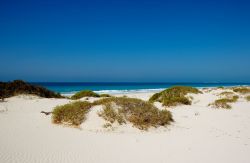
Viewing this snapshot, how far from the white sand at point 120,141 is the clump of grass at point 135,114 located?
0.34m

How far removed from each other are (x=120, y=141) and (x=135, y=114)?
235cm

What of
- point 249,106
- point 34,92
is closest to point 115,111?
point 249,106

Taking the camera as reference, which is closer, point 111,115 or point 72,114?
point 111,115

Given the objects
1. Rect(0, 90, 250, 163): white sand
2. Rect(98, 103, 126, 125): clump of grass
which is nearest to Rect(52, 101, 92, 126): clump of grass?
Rect(0, 90, 250, 163): white sand

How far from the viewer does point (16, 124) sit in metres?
10.1

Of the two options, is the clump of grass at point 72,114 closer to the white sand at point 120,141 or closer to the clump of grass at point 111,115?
the white sand at point 120,141

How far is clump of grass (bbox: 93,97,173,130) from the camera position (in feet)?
32.6

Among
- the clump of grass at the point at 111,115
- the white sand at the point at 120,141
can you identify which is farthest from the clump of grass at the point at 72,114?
the clump of grass at the point at 111,115

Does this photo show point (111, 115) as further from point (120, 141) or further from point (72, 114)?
point (120, 141)

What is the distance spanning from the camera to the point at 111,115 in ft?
33.4

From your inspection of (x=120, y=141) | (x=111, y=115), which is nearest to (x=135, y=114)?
(x=111, y=115)

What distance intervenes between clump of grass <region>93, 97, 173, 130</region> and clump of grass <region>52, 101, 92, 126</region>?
2.88 feet

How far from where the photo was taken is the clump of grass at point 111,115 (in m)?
9.99

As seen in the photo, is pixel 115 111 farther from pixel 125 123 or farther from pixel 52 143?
pixel 52 143
